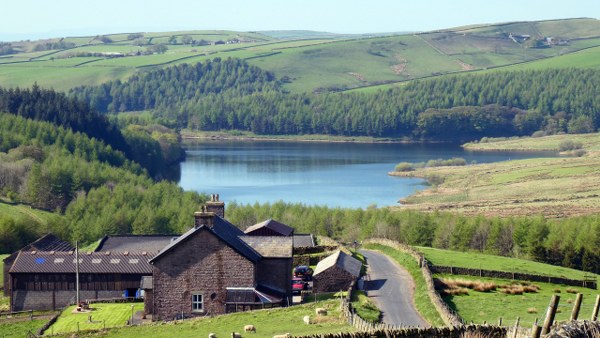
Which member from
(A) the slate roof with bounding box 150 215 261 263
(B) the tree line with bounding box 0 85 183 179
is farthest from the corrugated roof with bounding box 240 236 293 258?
(B) the tree line with bounding box 0 85 183 179

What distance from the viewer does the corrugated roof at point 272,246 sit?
190ft

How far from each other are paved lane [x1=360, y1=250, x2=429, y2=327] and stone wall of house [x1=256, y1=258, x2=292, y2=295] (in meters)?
4.32

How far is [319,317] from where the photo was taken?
46938mm

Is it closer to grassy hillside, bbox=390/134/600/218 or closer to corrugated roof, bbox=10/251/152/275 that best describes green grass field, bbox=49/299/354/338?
corrugated roof, bbox=10/251/152/275

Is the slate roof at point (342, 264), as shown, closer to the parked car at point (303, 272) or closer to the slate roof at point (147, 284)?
the parked car at point (303, 272)

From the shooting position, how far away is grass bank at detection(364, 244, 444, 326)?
1889 inches

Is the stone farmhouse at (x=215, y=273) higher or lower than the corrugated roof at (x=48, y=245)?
higher

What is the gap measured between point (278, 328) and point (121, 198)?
71.5m

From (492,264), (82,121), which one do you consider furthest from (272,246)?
(82,121)

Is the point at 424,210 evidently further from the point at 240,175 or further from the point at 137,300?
the point at 137,300

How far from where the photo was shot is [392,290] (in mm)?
57500

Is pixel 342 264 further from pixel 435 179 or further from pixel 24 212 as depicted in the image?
pixel 435 179

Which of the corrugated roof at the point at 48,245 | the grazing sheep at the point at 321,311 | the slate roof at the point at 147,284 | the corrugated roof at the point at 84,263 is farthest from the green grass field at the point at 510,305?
the corrugated roof at the point at 48,245

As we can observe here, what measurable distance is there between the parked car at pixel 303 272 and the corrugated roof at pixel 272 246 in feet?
12.4
